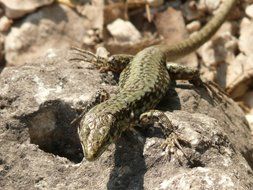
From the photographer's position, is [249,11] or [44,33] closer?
[44,33]


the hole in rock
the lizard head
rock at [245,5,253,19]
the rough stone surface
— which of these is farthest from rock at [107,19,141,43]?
the lizard head

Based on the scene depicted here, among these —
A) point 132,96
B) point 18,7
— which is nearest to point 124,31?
point 18,7

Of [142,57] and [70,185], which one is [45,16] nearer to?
[142,57]

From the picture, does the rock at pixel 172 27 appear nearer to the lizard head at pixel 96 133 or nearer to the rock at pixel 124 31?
the rock at pixel 124 31

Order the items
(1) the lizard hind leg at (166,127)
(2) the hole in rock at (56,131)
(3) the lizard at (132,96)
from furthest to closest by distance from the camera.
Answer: (2) the hole in rock at (56,131) → (1) the lizard hind leg at (166,127) → (3) the lizard at (132,96)

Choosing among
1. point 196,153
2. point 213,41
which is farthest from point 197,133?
point 213,41

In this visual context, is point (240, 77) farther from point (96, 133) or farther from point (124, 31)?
point (96, 133)

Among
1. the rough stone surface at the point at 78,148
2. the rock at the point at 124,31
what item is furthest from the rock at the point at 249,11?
the rough stone surface at the point at 78,148
